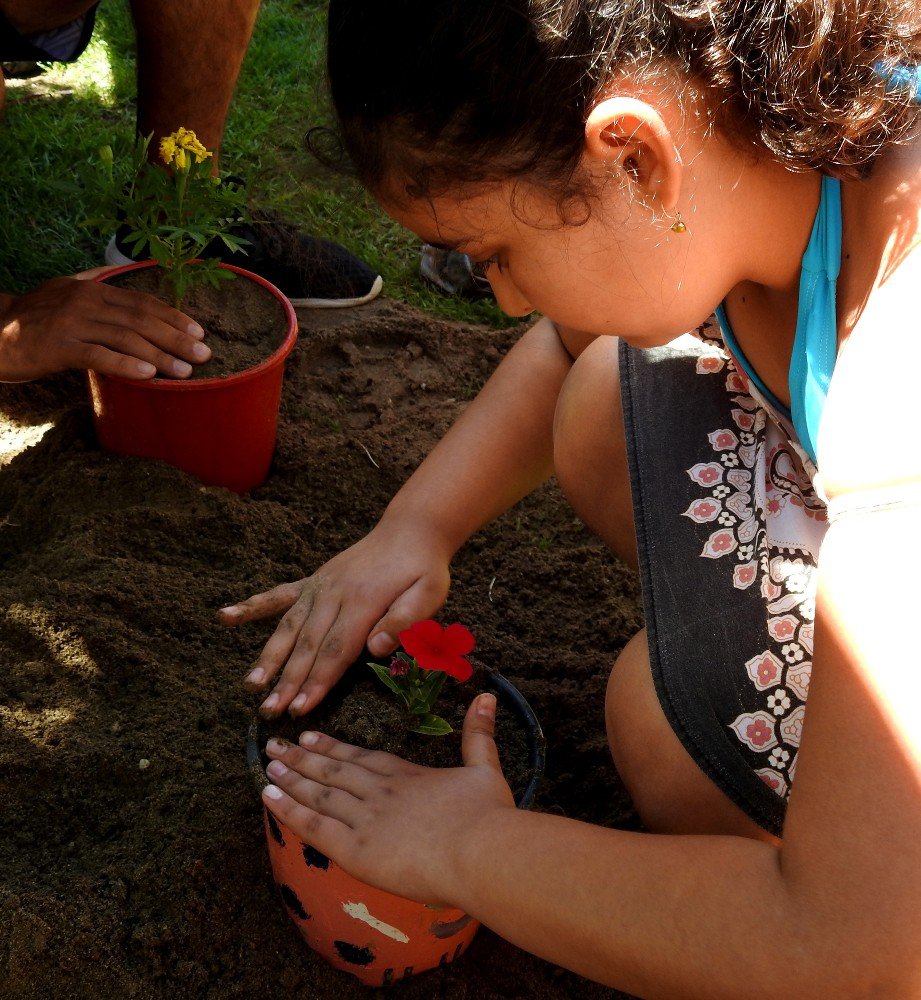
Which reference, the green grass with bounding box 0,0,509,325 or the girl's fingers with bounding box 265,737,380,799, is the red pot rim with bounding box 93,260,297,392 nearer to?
the green grass with bounding box 0,0,509,325

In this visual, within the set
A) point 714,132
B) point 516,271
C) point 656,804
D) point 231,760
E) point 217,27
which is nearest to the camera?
point 714,132

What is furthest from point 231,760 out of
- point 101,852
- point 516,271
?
point 516,271

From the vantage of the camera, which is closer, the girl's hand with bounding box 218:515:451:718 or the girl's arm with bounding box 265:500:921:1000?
the girl's arm with bounding box 265:500:921:1000

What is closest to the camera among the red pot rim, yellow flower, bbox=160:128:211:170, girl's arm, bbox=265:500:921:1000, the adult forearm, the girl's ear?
girl's arm, bbox=265:500:921:1000

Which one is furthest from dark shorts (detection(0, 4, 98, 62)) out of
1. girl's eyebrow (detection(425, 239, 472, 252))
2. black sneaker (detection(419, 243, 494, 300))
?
girl's eyebrow (detection(425, 239, 472, 252))

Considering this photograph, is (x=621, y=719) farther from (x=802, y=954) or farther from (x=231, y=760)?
(x=231, y=760)

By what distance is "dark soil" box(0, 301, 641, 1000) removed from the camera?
152cm

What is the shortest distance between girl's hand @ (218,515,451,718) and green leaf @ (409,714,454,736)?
0.44 ft

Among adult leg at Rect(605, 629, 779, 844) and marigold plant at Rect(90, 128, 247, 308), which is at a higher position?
marigold plant at Rect(90, 128, 247, 308)

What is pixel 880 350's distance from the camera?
1.11m

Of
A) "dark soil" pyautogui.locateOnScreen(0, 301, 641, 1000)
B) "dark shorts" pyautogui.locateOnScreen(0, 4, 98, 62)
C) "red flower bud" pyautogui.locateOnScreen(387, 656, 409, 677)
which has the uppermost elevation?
"dark shorts" pyautogui.locateOnScreen(0, 4, 98, 62)

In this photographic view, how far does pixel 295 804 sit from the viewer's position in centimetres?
136

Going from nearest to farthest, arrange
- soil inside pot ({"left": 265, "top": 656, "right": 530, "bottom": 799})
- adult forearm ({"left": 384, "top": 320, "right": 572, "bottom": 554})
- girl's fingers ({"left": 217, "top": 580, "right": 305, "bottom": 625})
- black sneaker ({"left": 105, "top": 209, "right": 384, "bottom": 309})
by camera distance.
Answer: soil inside pot ({"left": 265, "top": 656, "right": 530, "bottom": 799}), girl's fingers ({"left": 217, "top": 580, "right": 305, "bottom": 625}), adult forearm ({"left": 384, "top": 320, "right": 572, "bottom": 554}), black sneaker ({"left": 105, "top": 209, "right": 384, "bottom": 309})

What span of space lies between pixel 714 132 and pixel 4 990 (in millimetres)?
1388
